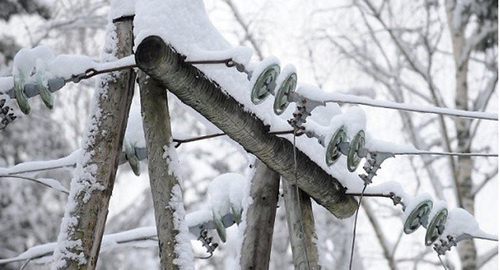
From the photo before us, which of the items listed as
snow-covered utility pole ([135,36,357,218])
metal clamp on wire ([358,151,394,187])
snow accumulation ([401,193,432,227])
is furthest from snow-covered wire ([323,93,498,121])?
snow accumulation ([401,193,432,227])

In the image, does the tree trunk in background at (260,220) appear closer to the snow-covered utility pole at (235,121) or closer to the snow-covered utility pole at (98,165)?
the snow-covered utility pole at (235,121)

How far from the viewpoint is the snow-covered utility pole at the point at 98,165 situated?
2.80 m

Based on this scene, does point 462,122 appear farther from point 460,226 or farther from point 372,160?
point 372,160

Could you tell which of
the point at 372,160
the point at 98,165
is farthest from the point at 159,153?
the point at 372,160

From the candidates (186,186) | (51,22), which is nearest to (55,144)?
(51,22)

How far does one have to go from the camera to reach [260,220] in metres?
3.71

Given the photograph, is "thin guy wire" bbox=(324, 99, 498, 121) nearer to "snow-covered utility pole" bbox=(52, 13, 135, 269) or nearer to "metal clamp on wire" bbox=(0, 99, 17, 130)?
"snow-covered utility pole" bbox=(52, 13, 135, 269)

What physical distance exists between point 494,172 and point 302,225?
768cm

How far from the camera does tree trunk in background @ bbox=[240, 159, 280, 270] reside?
12.0 ft

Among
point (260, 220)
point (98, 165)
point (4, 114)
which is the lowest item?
point (98, 165)

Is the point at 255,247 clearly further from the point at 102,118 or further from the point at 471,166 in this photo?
the point at 471,166

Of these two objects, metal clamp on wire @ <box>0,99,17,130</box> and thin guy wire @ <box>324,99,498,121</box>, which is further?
thin guy wire @ <box>324,99,498,121</box>

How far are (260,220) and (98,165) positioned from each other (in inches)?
39.6

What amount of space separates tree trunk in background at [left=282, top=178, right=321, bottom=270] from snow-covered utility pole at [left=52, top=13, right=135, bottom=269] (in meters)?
0.93
